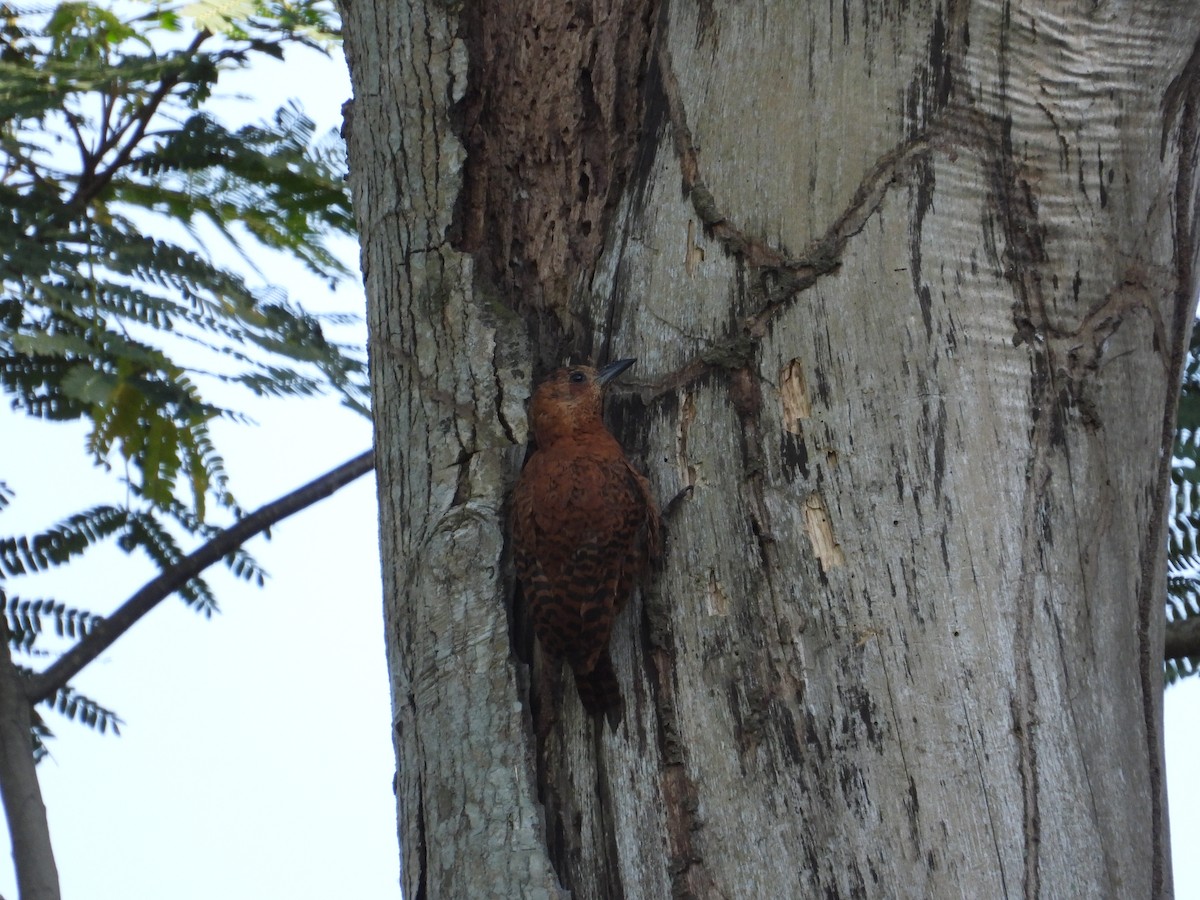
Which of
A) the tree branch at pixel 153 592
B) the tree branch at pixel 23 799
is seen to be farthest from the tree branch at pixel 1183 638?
the tree branch at pixel 23 799

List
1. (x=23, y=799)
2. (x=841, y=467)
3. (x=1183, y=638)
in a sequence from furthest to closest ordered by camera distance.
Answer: (x=23, y=799)
(x=1183, y=638)
(x=841, y=467)

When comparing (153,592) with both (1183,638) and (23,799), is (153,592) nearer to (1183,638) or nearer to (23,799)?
(23,799)

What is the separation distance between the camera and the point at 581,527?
2357mm

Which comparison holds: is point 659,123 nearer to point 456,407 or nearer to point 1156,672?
point 456,407

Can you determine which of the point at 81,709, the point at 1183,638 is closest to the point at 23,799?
the point at 81,709

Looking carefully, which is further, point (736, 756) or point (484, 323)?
point (484, 323)

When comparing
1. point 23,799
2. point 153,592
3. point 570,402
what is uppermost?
point 153,592

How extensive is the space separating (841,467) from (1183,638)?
1.39m

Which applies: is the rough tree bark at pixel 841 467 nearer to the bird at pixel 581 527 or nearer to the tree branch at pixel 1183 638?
the bird at pixel 581 527

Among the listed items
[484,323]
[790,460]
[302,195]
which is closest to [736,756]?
[790,460]

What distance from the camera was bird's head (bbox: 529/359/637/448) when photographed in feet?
7.63

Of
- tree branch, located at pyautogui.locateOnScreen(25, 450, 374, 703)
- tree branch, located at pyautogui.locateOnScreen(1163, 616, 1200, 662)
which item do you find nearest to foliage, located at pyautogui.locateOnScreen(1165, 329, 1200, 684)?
tree branch, located at pyautogui.locateOnScreen(1163, 616, 1200, 662)

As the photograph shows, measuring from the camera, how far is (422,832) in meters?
2.18

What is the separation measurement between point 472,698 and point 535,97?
3.88ft
